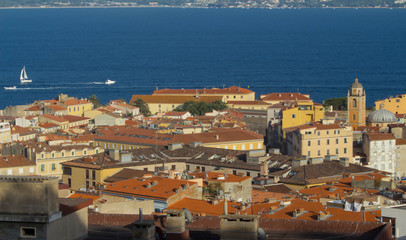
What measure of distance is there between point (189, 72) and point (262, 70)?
344 inches

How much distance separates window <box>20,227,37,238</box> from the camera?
10.7 m

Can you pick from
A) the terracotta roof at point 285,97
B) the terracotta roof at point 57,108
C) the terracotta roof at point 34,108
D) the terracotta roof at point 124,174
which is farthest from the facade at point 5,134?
the terracotta roof at point 285,97

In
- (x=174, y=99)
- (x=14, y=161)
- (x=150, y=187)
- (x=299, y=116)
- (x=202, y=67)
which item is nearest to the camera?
(x=150, y=187)

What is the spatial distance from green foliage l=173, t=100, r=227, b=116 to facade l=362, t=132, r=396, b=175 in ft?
81.6

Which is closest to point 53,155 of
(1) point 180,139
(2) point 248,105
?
(1) point 180,139

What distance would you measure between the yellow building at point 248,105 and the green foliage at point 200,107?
8.79 ft

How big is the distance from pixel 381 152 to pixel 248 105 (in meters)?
30.7

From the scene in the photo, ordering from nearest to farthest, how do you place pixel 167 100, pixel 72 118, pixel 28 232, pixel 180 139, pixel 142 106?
pixel 28 232, pixel 180 139, pixel 72 118, pixel 142 106, pixel 167 100

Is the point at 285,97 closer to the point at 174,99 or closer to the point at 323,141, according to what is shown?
the point at 174,99

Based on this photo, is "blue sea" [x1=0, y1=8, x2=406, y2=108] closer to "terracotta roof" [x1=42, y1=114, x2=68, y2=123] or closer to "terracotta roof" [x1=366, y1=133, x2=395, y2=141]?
"terracotta roof" [x1=42, y1=114, x2=68, y2=123]

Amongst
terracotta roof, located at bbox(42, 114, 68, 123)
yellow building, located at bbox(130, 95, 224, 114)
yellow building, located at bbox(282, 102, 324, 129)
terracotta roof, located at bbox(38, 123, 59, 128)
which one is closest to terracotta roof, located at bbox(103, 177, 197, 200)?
yellow building, located at bbox(282, 102, 324, 129)

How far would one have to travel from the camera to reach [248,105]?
77438 millimetres

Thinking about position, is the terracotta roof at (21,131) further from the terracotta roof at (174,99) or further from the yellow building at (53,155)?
the terracotta roof at (174,99)

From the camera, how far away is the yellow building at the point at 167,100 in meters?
79.7
